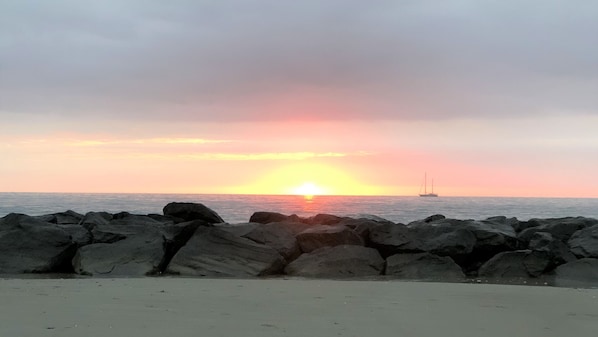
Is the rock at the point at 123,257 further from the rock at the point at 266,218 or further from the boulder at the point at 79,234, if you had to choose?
the rock at the point at 266,218

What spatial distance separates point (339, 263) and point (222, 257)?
1.81 m

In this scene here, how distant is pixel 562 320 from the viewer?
570 centimetres

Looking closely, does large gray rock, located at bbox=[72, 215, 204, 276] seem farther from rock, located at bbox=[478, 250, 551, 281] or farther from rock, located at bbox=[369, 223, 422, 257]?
rock, located at bbox=[478, 250, 551, 281]

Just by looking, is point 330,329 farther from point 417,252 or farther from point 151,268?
point 417,252

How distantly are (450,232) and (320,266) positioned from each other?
281 centimetres

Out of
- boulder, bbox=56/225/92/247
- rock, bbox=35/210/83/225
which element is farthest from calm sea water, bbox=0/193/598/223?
boulder, bbox=56/225/92/247

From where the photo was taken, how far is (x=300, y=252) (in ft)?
34.7

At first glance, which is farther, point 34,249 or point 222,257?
point 34,249

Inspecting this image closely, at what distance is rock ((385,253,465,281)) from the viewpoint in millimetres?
9195

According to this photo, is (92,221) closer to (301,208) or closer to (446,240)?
(446,240)

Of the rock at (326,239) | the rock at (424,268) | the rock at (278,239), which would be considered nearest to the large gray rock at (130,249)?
the rock at (278,239)

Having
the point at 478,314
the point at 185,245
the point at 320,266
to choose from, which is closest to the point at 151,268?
the point at 185,245

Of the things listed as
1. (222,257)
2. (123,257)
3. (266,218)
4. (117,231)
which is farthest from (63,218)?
(222,257)

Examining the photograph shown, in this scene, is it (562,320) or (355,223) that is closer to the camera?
(562,320)
